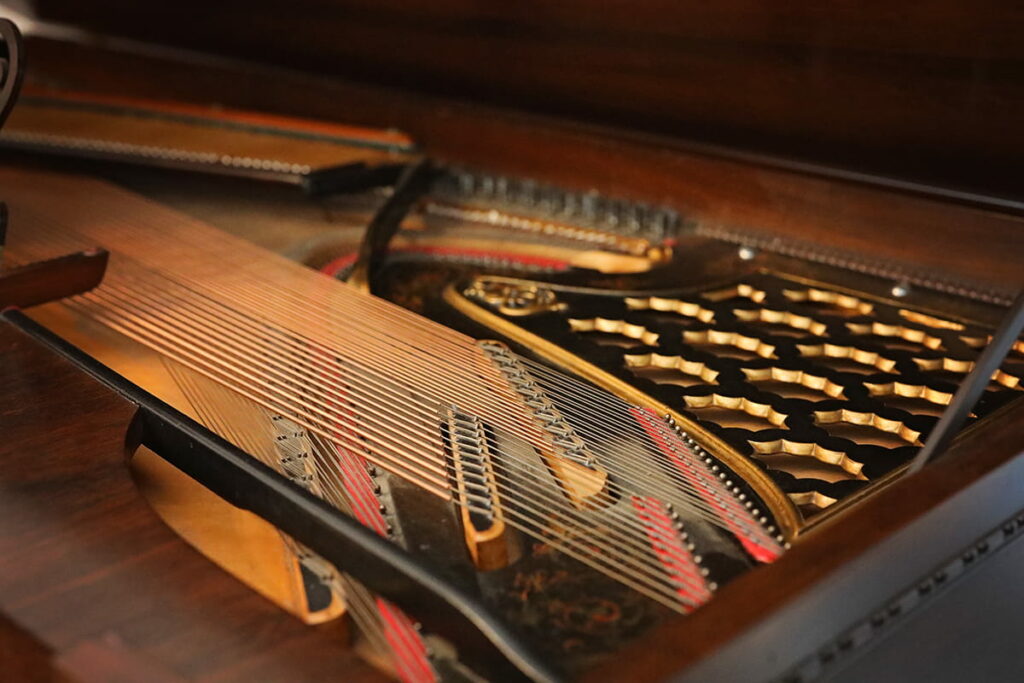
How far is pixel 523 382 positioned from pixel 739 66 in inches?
39.0

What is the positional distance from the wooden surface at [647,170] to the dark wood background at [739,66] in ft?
0.34

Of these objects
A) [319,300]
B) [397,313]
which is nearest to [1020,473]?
[397,313]

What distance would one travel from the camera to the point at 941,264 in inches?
65.4

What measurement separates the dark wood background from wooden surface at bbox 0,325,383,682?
4.59 ft

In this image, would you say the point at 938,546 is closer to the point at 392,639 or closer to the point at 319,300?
the point at 392,639

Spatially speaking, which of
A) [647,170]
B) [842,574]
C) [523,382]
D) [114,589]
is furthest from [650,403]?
[647,170]

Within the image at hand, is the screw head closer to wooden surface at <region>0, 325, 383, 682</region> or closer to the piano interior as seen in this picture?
the piano interior

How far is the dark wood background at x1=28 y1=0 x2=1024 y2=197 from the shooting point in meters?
1.69

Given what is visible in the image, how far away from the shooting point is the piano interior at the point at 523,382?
81 cm

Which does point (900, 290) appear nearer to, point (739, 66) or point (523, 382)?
point (739, 66)

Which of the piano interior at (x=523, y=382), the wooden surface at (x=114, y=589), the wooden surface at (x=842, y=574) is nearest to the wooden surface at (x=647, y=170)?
the piano interior at (x=523, y=382)

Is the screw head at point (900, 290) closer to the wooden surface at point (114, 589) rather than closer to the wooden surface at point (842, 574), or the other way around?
the wooden surface at point (842, 574)

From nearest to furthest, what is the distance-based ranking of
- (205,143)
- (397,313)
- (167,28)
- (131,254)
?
1. (397,313)
2. (131,254)
3. (205,143)
4. (167,28)

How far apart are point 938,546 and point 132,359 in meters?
1.08
